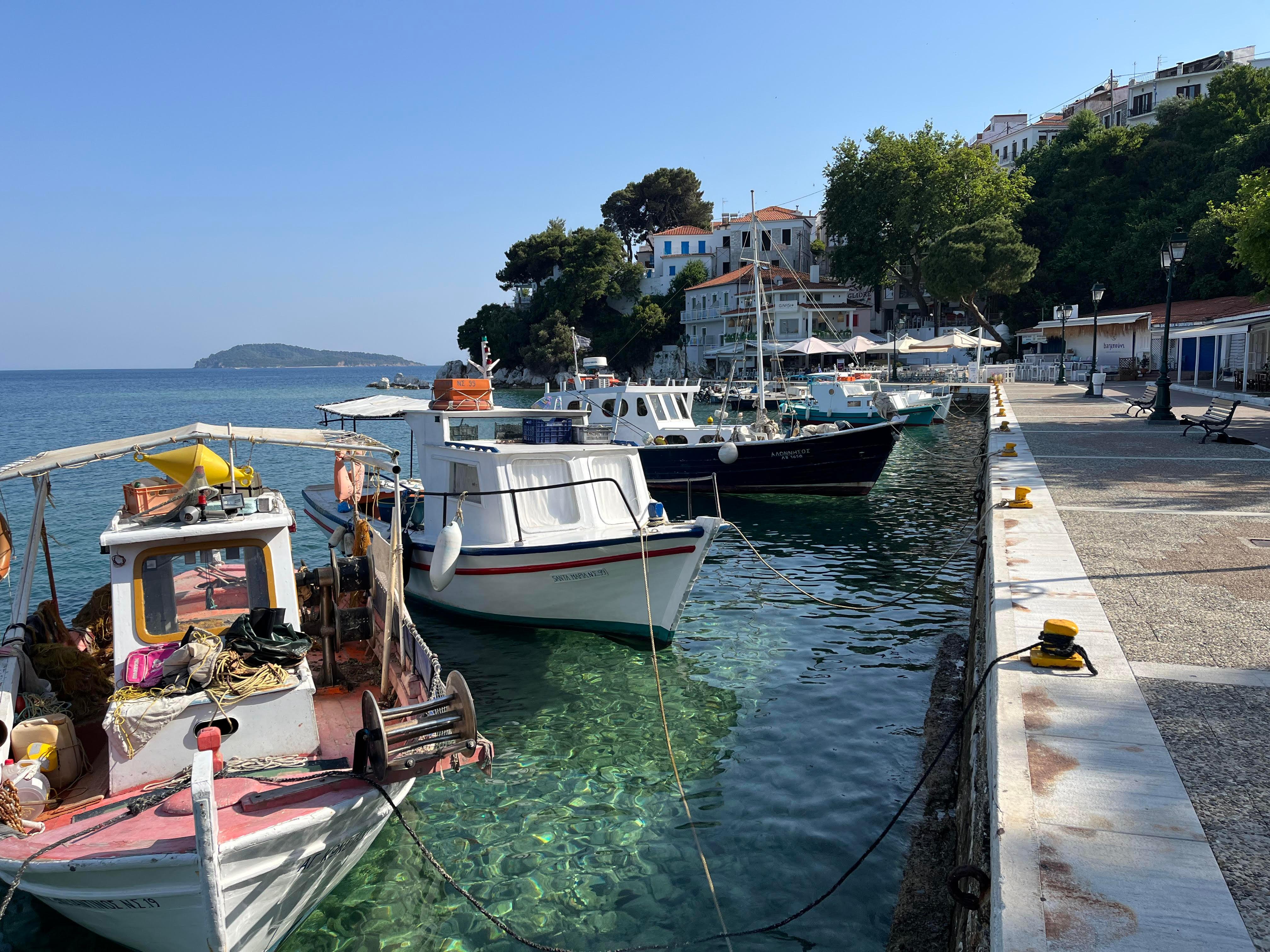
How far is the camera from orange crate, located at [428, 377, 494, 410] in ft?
41.6

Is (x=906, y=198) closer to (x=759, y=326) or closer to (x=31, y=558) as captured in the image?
(x=759, y=326)

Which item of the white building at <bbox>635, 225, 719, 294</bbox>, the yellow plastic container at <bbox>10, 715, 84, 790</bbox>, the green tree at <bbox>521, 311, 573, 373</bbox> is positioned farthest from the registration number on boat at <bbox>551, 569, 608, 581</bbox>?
the white building at <bbox>635, 225, 719, 294</bbox>

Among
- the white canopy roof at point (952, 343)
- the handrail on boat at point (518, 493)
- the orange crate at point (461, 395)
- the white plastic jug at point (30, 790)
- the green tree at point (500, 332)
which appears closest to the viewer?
the white plastic jug at point (30, 790)

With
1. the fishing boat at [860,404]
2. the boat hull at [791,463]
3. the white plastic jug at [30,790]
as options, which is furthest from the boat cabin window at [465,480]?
the fishing boat at [860,404]

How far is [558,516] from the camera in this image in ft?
38.0

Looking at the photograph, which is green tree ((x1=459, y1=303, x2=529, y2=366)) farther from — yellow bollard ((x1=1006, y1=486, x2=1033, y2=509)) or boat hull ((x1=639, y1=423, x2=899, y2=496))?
yellow bollard ((x1=1006, y1=486, x2=1033, y2=509))

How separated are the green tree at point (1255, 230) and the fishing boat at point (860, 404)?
530 inches

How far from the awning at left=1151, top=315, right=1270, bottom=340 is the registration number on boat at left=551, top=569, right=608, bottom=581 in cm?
2197

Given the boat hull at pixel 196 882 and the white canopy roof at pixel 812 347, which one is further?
the white canopy roof at pixel 812 347

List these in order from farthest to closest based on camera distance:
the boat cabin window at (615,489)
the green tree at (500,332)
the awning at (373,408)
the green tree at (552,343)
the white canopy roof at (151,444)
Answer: the green tree at (500,332)
the green tree at (552,343)
the awning at (373,408)
the boat cabin window at (615,489)
the white canopy roof at (151,444)

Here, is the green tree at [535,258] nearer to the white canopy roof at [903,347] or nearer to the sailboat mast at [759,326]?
the white canopy roof at [903,347]

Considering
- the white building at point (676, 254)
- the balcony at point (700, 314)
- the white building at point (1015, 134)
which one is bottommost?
the balcony at point (700, 314)

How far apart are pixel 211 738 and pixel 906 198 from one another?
63.5m

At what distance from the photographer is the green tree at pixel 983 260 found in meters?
53.1
